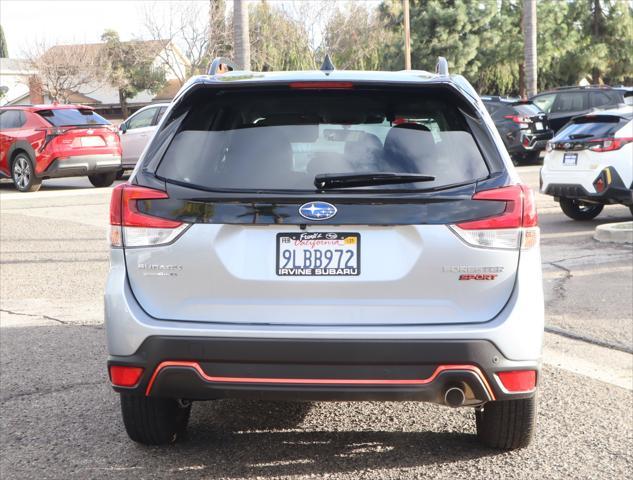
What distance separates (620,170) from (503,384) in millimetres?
9403

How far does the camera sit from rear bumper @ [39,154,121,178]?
1922 centimetres

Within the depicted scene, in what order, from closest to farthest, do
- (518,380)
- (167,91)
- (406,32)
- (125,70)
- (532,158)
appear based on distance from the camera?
(518,380) < (532,158) < (406,32) < (125,70) < (167,91)

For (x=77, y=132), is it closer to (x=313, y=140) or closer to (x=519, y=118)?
(x=519, y=118)

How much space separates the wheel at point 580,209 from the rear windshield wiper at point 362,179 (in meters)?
10.5

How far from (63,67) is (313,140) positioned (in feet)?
184

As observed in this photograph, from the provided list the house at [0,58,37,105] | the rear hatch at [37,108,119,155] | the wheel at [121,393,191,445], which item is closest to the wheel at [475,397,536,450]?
the wheel at [121,393,191,445]

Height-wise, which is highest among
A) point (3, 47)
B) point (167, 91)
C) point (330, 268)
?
point (330, 268)

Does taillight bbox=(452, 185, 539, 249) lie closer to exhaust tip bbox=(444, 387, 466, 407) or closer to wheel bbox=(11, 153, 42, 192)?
exhaust tip bbox=(444, 387, 466, 407)

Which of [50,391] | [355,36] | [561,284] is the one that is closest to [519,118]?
[561,284]

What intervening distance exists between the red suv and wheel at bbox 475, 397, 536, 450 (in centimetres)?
1606

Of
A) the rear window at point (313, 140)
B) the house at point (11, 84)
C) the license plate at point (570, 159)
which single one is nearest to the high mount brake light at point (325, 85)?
the rear window at point (313, 140)

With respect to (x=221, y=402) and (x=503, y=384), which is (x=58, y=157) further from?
(x=503, y=384)

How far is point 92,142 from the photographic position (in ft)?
64.4

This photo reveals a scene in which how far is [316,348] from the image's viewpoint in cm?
373
